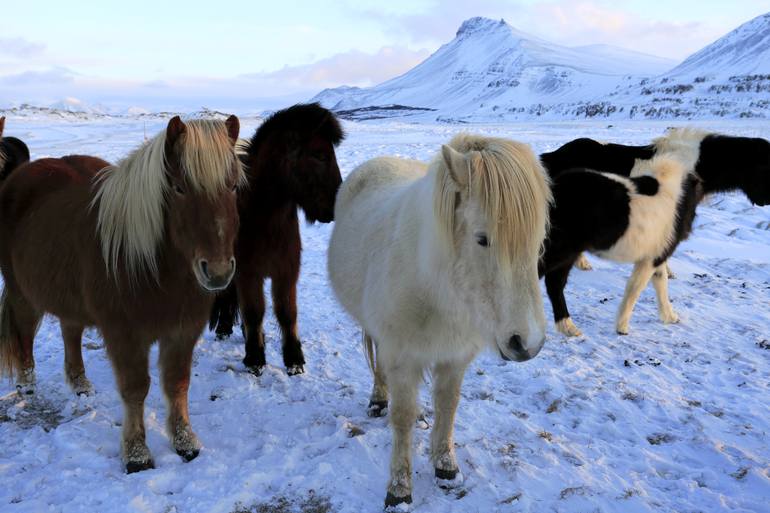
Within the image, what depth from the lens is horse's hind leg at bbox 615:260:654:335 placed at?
534 cm

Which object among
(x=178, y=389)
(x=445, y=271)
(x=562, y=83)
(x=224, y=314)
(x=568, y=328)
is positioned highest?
(x=562, y=83)

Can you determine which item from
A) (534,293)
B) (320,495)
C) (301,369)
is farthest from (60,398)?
(534,293)

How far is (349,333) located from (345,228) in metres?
1.82

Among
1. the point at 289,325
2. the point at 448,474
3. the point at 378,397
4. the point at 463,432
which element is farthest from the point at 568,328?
the point at 289,325

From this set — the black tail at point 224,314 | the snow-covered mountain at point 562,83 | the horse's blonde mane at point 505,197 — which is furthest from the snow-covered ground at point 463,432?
the snow-covered mountain at point 562,83

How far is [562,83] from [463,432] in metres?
118

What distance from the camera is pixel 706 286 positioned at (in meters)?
6.45

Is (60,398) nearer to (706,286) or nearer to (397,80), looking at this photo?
(706,286)

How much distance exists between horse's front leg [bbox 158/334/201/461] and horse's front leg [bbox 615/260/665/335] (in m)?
4.27

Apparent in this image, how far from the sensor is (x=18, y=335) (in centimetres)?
405

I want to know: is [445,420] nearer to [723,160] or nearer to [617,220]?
[617,220]

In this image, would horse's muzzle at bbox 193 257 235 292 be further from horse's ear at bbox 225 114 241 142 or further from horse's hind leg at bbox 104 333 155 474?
horse's ear at bbox 225 114 241 142

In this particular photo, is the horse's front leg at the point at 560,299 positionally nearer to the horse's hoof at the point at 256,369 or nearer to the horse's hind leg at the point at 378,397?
the horse's hind leg at the point at 378,397

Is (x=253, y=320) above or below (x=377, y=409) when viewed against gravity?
above
